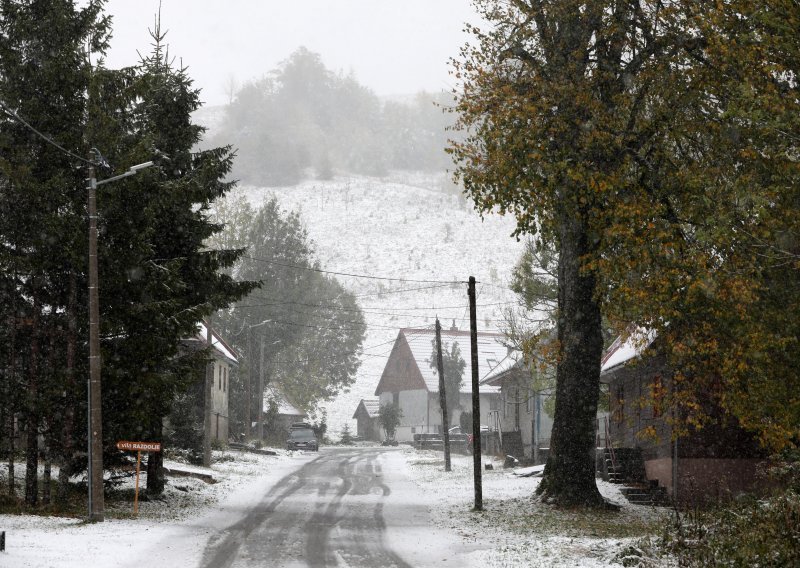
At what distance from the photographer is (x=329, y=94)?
17488 cm

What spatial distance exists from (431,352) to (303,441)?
78.6 ft

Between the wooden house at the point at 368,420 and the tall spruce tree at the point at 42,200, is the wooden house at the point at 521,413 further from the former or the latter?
the tall spruce tree at the point at 42,200

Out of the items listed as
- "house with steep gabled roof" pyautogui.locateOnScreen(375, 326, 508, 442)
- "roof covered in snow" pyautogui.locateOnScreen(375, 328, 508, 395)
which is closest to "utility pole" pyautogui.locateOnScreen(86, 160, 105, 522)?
"roof covered in snow" pyautogui.locateOnScreen(375, 328, 508, 395)

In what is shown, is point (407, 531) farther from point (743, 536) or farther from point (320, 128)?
point (320, 128)

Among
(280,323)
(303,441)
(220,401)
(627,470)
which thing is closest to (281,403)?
(280,323)

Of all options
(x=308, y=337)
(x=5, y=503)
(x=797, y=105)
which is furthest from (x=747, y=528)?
Result: (x=308, y=337)

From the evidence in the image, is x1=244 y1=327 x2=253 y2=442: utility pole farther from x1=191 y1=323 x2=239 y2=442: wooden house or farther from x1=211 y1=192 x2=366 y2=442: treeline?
x1=191 y1=323 x2=239 y2=442: wooden house

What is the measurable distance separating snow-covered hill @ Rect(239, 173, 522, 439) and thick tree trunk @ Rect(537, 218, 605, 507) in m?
72.5

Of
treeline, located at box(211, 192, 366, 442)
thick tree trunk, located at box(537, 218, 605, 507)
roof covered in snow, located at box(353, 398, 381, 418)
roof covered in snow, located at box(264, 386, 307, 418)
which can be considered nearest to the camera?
thick tree trunk, located at box(537, 218, 605, 507)

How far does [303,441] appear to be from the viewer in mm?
60219

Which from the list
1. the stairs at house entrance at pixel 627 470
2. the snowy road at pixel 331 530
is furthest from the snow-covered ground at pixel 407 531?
the stairs at house entrance at pixel 627 470

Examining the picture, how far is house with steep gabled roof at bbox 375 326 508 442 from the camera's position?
250ft

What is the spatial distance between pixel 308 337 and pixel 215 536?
69.8 meters

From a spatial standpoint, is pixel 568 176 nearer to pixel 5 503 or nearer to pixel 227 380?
pixel 5 503
